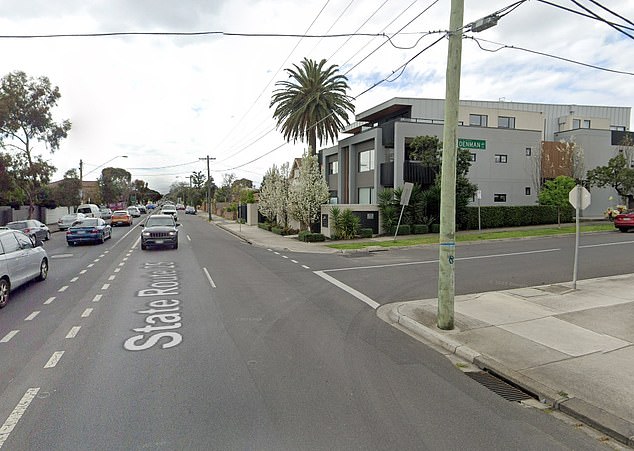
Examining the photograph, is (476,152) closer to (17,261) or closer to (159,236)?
(159,236)

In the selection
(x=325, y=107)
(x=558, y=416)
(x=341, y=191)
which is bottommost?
(x=558, y=416)

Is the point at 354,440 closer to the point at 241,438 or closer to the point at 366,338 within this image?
the point at 241,438

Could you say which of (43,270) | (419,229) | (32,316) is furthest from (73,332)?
(419,229)

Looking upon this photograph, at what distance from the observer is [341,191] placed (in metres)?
39.1

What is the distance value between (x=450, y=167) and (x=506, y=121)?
3702 centimetres

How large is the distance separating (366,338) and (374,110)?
3333 cm

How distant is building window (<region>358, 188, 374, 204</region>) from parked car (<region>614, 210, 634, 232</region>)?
1585 cm

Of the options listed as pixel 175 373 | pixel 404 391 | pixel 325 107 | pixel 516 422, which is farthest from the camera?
pixel 325 107

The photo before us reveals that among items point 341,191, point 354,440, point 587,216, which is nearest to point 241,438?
point 354,440

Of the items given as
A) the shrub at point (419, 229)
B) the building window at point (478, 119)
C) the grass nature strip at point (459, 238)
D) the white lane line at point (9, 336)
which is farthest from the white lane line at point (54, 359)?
the building window at point (478, 119)

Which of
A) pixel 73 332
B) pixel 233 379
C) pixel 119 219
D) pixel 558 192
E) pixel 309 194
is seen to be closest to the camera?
pixel 233 379

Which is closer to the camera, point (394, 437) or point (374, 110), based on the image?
point (394, 437)

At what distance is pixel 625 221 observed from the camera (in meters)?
25.3

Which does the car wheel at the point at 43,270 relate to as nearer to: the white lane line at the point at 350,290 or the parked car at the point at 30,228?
the white lane line at the point at 350,290
